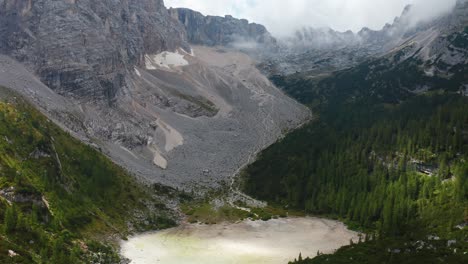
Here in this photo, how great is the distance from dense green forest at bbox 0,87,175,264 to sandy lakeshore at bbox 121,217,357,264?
6.32 metres

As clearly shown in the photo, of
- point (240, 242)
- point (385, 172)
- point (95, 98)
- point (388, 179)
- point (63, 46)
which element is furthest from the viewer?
point (63, 46)

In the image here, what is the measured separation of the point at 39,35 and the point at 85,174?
89074 mm

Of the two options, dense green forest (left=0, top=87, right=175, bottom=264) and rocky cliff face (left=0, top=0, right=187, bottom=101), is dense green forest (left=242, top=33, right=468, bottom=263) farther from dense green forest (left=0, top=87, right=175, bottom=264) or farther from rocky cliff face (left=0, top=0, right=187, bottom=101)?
rocky cliff face (left=0, top=0, right=187, bottom=101)

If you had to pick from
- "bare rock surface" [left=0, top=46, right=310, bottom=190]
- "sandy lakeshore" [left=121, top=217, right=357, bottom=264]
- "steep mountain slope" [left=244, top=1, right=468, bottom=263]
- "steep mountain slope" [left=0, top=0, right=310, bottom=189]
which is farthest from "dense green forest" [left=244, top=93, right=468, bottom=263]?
"steep mountain slope" [left=0, top=0, right=310, bottom=189]

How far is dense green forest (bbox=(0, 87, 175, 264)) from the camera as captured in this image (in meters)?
63.4

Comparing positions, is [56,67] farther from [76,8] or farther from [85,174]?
[85,174]

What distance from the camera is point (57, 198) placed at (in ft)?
299

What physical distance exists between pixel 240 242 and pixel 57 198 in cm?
3785

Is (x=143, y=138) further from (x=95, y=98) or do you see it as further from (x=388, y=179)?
(x=388, y=179)

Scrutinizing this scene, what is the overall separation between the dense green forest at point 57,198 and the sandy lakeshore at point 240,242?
6.32 metres

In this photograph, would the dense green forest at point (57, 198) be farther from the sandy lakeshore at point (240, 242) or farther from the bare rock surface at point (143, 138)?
the bare rock surface at point (143, 138)

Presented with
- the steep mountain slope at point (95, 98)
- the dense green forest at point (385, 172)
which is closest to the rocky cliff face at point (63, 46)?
the steep mountain slope at point (95, 98)

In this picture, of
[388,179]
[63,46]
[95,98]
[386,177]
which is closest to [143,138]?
[95,98]

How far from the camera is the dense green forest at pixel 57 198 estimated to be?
63.4 meters
